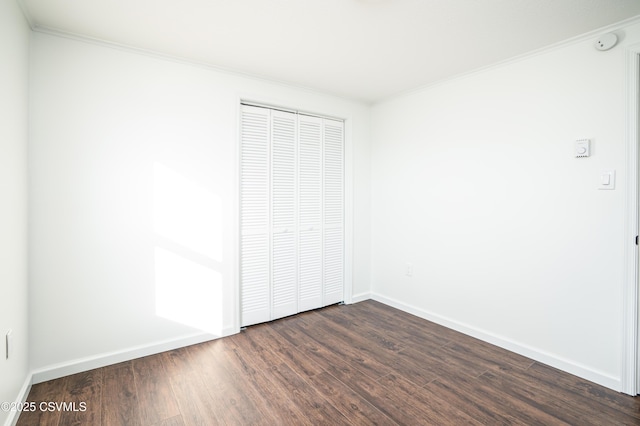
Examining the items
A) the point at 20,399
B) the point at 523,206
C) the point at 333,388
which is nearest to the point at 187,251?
the point at 20,399

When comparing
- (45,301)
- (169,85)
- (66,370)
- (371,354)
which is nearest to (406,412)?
(371,354)

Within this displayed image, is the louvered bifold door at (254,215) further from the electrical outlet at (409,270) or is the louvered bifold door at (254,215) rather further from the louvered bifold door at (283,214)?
the electrical outlet at (409,270)

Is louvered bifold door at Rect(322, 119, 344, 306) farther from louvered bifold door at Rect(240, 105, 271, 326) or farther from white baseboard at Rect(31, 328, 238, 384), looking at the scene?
white baseboard at Rect(31, 328, 238, 384)

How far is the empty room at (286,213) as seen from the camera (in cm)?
193

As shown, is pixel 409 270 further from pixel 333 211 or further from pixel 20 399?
pixel 20 399

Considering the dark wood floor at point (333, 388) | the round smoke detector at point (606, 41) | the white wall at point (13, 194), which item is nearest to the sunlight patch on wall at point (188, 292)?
the dark wood floor at point (333, 388)

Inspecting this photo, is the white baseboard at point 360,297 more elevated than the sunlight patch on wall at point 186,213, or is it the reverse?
the sunlight patch on wall at point 186,213

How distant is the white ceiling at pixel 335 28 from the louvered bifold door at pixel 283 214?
658 mm

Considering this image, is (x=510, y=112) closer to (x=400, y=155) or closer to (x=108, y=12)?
(x=400, y=155)

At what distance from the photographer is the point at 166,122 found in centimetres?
258

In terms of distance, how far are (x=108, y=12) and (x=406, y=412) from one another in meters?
3.16

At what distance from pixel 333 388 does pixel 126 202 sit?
2.12 meters

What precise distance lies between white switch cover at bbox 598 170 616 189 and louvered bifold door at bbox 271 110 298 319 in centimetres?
259

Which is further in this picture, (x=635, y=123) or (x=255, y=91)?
(x=255, y=91)
